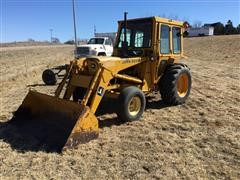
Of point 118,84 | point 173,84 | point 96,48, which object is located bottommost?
point 173,84

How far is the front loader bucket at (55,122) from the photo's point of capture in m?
5.93

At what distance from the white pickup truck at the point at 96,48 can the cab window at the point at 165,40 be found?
1061 cm

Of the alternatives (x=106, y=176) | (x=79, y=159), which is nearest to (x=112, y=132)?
(x=79, y=159)

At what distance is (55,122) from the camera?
22.0 ft

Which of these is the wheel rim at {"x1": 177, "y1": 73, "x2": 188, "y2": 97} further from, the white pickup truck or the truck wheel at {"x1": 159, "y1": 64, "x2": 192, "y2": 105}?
the white pickup truck

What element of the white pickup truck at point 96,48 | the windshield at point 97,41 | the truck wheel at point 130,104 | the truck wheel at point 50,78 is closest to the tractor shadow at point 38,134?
the truck wheel at point 130,104

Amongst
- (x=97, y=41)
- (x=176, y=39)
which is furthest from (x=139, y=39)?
(x=97, y=41)

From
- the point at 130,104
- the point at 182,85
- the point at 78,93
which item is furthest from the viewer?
the point at 182,85

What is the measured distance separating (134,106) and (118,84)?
2.12ft

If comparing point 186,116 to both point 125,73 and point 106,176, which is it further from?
point 106,176

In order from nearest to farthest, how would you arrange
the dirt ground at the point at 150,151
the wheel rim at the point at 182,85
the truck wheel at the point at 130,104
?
the dirt ground at the point at 150,151 → the truck wheel at the point at 130,104 → the wheel rim at the point at 182,85

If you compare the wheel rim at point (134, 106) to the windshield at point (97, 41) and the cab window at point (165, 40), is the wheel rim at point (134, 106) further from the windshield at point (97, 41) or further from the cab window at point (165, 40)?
the windshield at point (97, 41)

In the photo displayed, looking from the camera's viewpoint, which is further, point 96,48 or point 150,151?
point 96,48

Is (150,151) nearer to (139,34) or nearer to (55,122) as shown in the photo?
(55,122)
